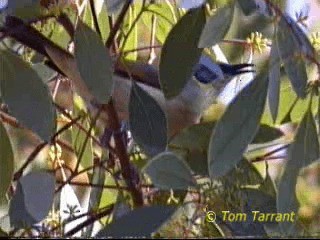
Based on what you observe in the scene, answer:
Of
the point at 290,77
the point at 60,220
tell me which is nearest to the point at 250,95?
the point at 290,77

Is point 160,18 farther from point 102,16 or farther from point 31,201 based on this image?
point 31,201

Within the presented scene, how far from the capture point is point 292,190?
16.0 inches

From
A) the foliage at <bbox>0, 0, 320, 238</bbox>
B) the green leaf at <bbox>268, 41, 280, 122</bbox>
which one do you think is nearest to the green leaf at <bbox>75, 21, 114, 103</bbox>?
the foliage at <bbox>0, 0, 320, 238</bbox>

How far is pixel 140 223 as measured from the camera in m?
0.41

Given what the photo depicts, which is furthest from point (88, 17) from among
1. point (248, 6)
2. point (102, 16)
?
point (248, 6)

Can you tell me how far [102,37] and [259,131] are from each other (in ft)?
0.43

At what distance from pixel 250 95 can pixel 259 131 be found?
0.11 ft

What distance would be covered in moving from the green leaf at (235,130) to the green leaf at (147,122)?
4cm

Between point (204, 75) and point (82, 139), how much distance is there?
101mm

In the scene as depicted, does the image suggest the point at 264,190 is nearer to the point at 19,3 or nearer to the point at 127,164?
the point at 127,164

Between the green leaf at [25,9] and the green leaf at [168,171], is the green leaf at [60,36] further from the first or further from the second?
the green leaf at [168,171]

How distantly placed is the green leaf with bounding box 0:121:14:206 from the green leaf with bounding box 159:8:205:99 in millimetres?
117

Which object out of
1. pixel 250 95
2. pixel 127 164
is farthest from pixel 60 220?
pixel 250 95

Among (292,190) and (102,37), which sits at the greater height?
(102,37)
